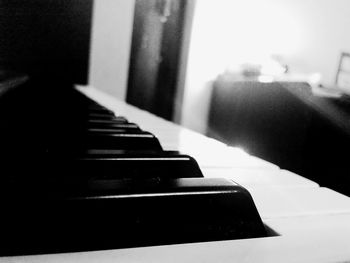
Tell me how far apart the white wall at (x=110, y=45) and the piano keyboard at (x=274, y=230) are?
6.01ft

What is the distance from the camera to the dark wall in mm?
1954

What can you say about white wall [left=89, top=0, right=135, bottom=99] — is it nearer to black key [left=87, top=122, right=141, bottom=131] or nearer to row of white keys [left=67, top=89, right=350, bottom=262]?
black key [left=87, top=122, right=141, bottom=131]

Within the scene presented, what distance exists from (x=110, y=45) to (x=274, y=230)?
229cm

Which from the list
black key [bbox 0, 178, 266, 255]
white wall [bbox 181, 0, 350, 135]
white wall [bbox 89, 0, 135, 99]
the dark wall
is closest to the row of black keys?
black key [bbox 0, 178, 266, 255]

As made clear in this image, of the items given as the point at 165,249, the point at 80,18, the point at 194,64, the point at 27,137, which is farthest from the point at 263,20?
the point at 165,249

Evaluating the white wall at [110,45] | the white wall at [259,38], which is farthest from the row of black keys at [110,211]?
the white wall at [259,38]

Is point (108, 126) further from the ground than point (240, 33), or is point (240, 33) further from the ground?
point (240, 33)

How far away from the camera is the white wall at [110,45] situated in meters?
2.56

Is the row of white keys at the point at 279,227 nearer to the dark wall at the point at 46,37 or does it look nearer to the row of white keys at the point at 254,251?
the row of white keys at the point at 254,251


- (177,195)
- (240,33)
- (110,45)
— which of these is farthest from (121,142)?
(240,33)

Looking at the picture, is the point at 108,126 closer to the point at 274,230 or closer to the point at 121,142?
the point at 121,142

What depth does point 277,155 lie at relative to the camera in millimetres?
3859

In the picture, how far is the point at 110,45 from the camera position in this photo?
2584mm

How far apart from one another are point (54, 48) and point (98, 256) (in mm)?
1866
